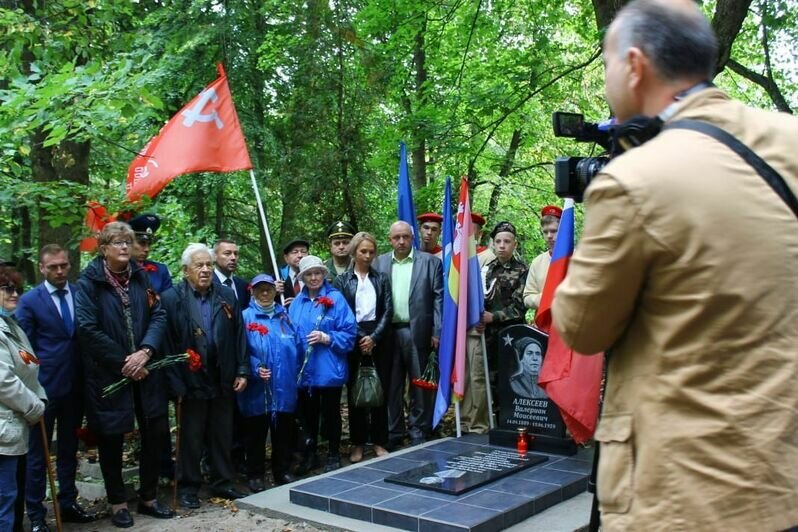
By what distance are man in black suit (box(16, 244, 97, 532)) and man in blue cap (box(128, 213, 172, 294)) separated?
787mm

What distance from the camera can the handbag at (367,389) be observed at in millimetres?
7379

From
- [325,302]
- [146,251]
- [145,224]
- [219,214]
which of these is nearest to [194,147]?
[145,224]

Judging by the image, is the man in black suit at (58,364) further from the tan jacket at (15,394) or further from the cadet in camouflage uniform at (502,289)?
the cadet in camouflage uniform at (502,289)

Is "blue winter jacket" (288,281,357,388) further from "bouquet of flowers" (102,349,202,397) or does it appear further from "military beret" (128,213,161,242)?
"military beret" (128,213,161,242)

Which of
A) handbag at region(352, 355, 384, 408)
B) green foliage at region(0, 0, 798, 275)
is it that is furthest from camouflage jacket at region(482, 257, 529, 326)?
green foliage at region(0, 0, 798, 275)

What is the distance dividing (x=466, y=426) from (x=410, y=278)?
5.48 ft

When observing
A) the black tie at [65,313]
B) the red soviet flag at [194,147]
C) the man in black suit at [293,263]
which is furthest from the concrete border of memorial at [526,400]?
the black tie at [65,313]

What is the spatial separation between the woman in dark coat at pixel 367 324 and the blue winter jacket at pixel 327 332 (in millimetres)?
360

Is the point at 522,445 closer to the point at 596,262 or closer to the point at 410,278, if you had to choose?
the point at 410,278

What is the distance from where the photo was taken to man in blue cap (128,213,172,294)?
22.9ft

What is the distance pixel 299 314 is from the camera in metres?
7.28

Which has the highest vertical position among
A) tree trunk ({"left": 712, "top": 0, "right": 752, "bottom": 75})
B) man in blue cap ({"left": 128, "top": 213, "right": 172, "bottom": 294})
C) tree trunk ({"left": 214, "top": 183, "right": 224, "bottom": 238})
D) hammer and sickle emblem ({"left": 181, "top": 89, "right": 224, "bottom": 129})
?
tree trunk ({"left": 712, "top": 0, "right": 752, "bottom": 75})

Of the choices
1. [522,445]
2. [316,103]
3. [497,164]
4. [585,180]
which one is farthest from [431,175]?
[585,180]

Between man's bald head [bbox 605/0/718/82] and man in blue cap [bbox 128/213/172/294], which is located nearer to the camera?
man's bald head [bbox 605/0/718/82]
